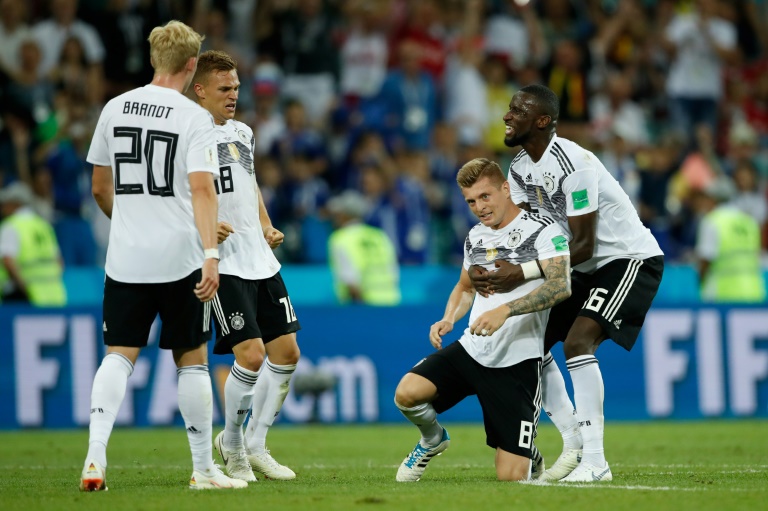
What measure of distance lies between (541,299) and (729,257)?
8133 mm

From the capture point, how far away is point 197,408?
21.0 feet

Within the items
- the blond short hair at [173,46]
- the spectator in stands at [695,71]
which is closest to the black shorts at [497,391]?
the blond short hair at [173,46]

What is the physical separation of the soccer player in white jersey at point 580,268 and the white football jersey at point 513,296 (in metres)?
0.08

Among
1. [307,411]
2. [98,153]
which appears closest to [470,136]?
[307,411]

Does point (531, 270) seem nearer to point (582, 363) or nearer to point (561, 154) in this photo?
point (582, 363)

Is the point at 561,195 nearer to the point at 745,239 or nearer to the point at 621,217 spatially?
the point at 621,217

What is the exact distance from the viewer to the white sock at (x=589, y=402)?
7086 millimetres

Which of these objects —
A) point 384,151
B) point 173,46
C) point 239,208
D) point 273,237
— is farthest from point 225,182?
point 384,151

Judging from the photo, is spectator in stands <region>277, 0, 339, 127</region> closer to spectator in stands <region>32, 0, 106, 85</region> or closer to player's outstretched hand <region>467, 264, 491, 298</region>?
spectator in stands <region>32, 0, 106, 85</region>

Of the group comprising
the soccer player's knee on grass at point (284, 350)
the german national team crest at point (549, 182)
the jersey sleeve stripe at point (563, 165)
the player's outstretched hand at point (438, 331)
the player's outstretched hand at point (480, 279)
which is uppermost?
the jersey sleeve stripe at point (563, 165)

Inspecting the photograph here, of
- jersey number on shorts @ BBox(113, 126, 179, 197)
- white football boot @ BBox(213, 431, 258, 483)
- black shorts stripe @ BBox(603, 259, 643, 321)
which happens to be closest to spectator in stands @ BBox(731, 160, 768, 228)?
black shorts stripe @ BBox(603, 259, 643, 321)

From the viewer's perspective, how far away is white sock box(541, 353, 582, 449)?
295 inches

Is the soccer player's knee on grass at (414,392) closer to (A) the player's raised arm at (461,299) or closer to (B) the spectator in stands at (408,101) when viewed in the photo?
(A) the player's raised arm at (461,299)

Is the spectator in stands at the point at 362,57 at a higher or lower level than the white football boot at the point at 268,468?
higher
